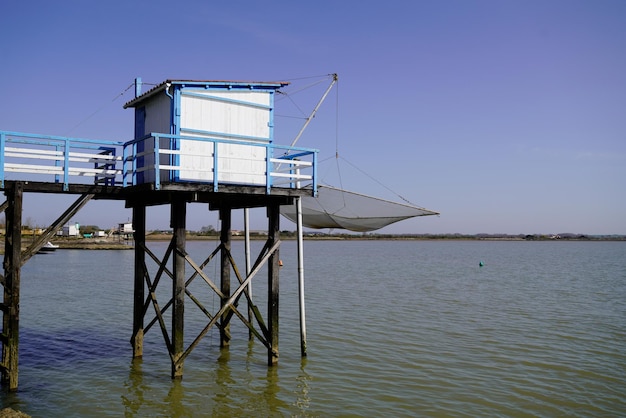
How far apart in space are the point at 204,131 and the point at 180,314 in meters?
4.54

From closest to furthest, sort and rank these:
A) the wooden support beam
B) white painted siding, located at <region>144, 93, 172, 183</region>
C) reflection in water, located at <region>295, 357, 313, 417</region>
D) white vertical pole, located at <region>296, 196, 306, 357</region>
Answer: reflection in water, located at <region>295, 357, 313, 417</region>
the wooden support beam
white painted siding, located at <region>144, 93, 172, 183</region>
white vertical pole, located at <region>296, 196, 306, 357</region>

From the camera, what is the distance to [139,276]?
1597 centimetres

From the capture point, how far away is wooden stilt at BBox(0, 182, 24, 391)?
486 inches

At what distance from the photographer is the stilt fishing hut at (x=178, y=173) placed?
1255 centimetres

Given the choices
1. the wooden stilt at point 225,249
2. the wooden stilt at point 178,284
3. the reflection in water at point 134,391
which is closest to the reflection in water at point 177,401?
the wooden stilt at point 178,284

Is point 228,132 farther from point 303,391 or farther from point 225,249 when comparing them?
point 303,391

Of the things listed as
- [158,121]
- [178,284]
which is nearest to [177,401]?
[178,284]

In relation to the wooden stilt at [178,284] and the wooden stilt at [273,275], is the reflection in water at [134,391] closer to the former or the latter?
the wooden stilt at [178,284]

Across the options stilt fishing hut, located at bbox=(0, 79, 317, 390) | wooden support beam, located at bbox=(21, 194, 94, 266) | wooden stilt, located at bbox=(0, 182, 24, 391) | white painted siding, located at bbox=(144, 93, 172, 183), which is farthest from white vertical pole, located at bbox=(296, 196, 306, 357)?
wooden stilt, located at bbox=(0, 182, 24, 391)

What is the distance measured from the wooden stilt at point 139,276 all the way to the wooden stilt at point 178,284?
7.65ft

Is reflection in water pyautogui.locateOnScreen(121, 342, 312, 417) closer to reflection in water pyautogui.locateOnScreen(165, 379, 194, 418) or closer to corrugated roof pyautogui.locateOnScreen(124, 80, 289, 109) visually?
reflection in water pyautogui.locateOnScreen(165, 379, 194, 418)

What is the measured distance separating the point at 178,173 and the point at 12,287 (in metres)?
4.44

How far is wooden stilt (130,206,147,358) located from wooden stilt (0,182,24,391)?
357cm

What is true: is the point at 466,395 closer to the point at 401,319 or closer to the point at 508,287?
the point at 401,319
